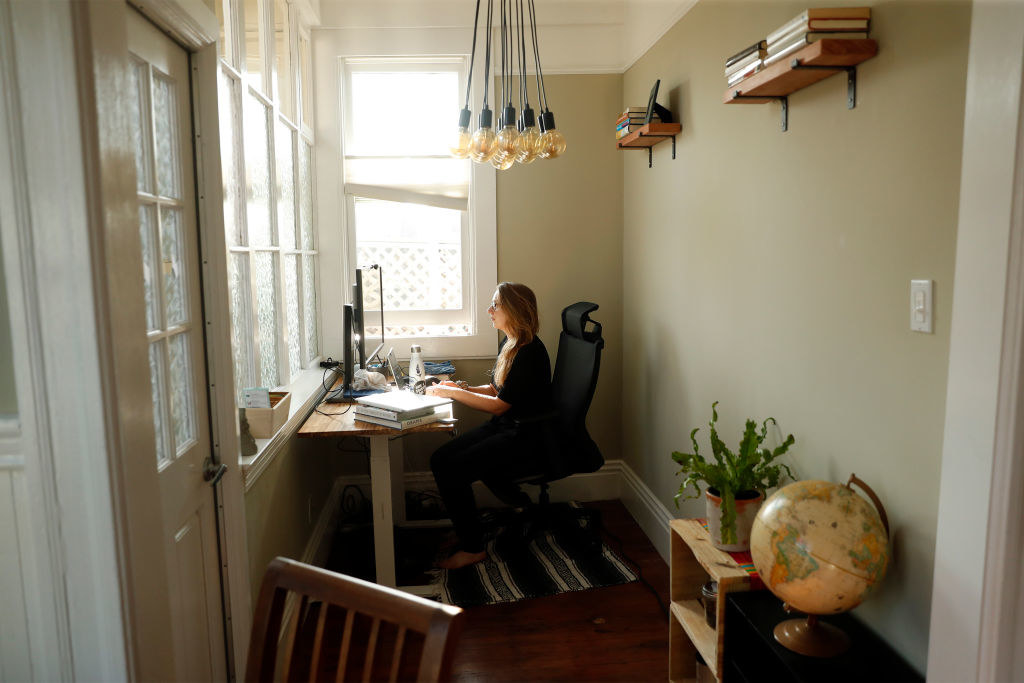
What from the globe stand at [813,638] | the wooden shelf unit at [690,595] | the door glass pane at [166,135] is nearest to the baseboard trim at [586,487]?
the wooden shelf unit at [690,595]

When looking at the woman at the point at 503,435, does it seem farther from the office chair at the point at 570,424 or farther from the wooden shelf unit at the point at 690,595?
the wooden shelf unit at the point at 690,595

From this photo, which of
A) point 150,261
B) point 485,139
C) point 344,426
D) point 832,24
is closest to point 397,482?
point 344,426

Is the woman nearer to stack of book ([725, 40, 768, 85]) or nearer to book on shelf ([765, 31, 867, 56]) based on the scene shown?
stack of book ([725, 40, 768, 85])

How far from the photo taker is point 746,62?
6.59 feet

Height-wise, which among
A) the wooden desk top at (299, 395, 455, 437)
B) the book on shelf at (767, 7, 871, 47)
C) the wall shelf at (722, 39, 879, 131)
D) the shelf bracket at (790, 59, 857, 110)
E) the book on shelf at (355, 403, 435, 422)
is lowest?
the wooden desk top at (299, 395, 455, 437)

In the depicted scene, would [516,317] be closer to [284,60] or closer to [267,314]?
[267,314]

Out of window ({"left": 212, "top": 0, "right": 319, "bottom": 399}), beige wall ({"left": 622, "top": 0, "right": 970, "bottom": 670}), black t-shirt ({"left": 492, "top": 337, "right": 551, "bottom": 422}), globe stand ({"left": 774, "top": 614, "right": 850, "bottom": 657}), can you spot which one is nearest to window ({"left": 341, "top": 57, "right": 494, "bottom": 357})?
window ({"left": 212, "top": 0, "right": 319, "bottom": 399})

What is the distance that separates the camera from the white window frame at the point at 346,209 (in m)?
3.58

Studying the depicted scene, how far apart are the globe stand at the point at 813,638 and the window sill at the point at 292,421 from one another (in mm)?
1513

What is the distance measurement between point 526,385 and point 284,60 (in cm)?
182

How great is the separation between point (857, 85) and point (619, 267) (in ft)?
7.08

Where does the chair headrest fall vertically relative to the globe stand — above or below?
above

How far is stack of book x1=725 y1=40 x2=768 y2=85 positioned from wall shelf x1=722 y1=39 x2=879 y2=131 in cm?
2

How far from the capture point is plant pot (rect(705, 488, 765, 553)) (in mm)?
2020
